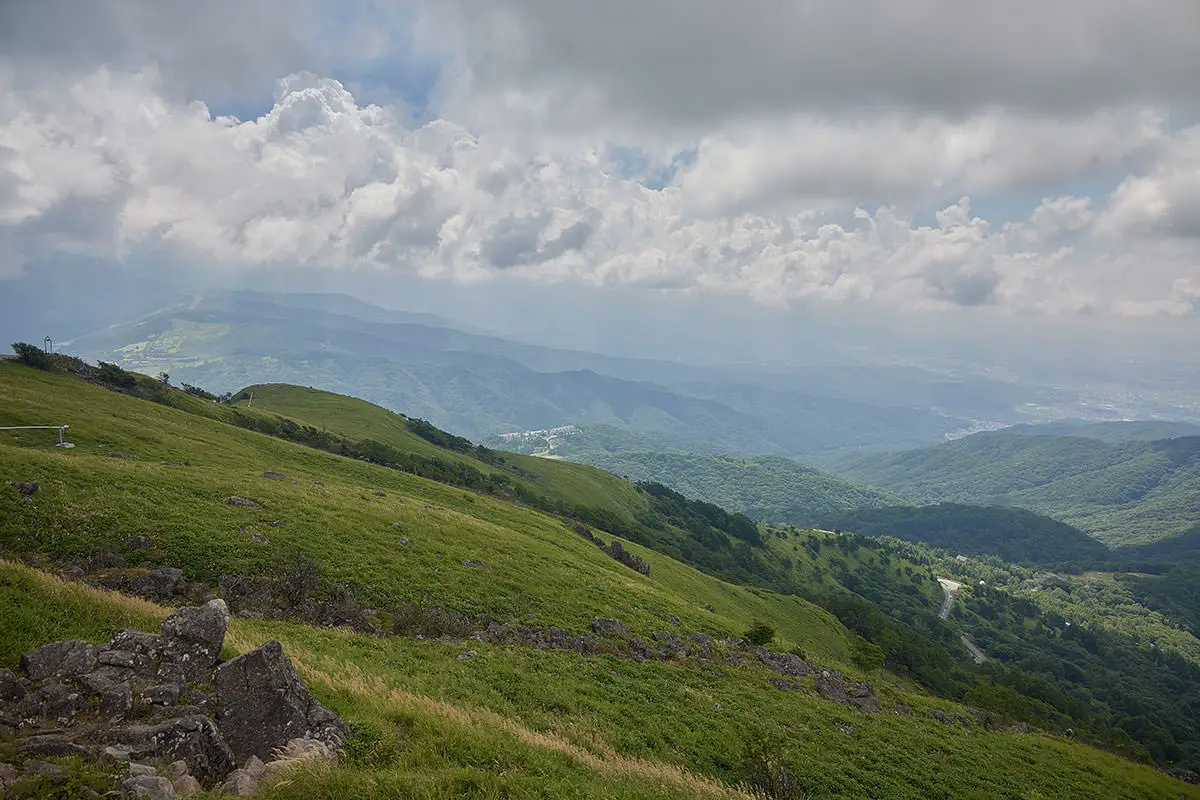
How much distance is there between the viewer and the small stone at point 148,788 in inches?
360

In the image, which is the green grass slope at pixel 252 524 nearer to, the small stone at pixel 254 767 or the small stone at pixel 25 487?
the small stone at pixel 25 487

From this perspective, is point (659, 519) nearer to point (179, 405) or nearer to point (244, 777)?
point (179, 405)

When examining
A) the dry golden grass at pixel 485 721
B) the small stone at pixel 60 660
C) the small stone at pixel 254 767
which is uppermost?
the small stone at pixel 60 660

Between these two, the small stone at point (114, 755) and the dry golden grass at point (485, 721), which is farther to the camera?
the dry golden grass at point (485, 721)

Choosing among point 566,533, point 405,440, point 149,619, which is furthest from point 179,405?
point 149,619

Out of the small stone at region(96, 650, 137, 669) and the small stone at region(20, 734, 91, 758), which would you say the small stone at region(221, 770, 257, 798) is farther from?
the small stone at region(96, 650, 137, 669)

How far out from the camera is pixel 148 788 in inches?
368

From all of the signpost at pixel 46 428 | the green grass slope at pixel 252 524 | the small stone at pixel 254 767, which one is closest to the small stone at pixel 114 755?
the small stone at pixel 254 767

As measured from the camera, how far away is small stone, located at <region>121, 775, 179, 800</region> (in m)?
9.13

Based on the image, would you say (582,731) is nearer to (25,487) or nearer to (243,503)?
(243,503)

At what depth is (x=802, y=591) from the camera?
15875 cm

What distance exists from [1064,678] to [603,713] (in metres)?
223

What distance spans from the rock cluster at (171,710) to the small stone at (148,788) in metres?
0.02

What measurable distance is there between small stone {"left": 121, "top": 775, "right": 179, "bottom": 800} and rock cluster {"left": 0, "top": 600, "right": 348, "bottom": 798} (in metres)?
0.02
